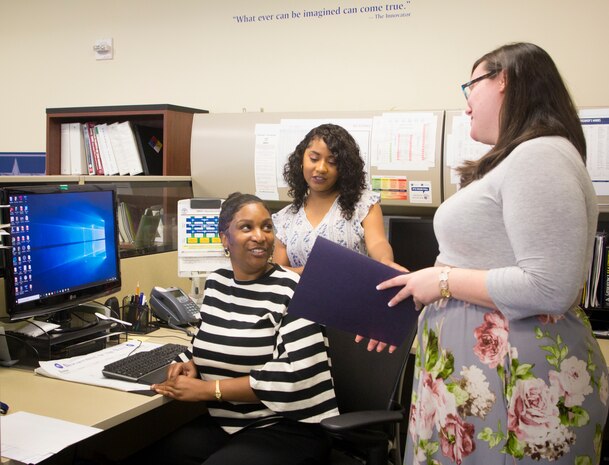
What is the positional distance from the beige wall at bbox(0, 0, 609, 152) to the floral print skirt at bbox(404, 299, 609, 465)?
77.7 inches

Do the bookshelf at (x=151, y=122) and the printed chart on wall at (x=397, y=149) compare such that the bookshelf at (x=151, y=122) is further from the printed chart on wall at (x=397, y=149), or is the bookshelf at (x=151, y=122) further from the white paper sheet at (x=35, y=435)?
the white paper sheet at (x=35, y=435)

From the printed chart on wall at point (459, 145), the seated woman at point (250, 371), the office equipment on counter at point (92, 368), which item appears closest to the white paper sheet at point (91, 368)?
the office equipment on counter at point (92, 368)

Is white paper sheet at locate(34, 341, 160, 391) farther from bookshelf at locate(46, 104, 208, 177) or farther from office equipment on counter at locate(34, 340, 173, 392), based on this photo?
bookshelf at locate(46, 104, 208, 177)

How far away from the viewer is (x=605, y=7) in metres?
Result: 2.76

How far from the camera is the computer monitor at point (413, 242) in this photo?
2541mm

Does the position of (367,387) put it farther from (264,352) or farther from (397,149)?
(397,149)

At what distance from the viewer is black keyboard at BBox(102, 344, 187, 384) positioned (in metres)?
1.64

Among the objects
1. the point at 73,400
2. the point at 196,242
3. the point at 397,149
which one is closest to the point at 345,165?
the point at 397,149

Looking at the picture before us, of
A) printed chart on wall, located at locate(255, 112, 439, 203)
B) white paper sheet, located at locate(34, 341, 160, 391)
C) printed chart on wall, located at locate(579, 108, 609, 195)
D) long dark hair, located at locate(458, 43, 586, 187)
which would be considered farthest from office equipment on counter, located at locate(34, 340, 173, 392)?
printed chart on wall, located at locate(579, 108, 609, 195)

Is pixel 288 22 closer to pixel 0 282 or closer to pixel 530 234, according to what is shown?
pixel 0 282

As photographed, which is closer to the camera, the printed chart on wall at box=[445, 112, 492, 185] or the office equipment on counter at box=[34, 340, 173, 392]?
the office equipment on counter at box=[34, 340, 173, 392]

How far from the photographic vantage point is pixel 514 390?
1.16m

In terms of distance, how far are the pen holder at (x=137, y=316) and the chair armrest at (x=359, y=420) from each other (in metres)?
0.93

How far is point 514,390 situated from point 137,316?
4.62 feet
